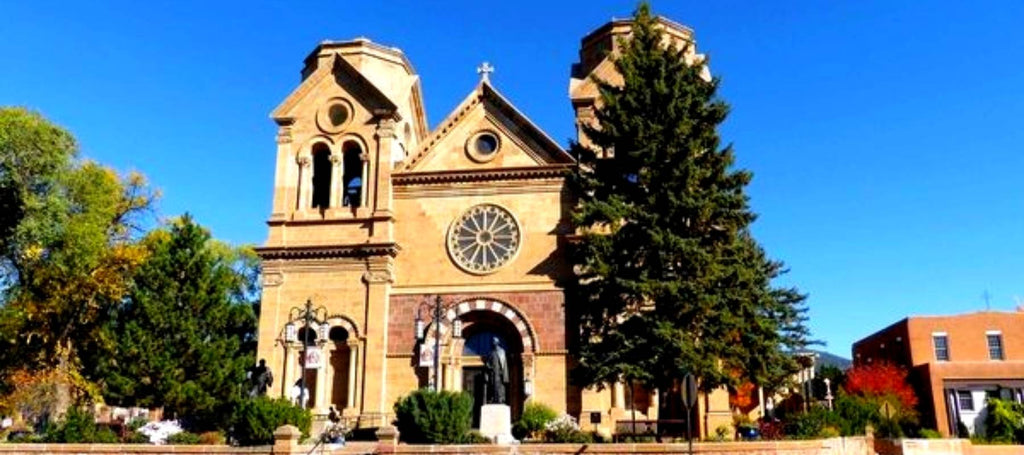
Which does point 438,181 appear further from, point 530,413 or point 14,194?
point 14,194

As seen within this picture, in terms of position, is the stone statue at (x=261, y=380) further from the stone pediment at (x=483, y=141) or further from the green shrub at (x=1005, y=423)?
the green shrub at (x=1005, y=423)

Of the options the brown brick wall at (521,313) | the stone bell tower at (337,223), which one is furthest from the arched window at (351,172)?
the brown brick wall at (521,313)

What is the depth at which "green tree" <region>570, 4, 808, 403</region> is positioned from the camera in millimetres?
23891

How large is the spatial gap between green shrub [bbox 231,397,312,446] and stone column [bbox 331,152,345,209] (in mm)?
12625

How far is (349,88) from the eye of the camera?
112 feet

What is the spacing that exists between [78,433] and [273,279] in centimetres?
1078

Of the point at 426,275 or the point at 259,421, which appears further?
the point at 426,275

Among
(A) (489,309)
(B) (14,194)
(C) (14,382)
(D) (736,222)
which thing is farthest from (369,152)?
(C) (14,382)

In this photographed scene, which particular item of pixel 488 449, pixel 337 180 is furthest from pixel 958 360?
pixel 488 449

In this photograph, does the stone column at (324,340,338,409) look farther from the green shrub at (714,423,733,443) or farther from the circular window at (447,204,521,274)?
the green shrub at (714,423,733,443)

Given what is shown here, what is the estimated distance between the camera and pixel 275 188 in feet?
110

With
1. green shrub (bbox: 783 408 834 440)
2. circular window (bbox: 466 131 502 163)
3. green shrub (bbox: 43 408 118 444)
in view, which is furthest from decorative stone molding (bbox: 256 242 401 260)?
green shrub (bbox: 783 408 834 440)

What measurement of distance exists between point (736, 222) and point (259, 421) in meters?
15.2

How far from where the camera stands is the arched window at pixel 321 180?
34594 mm
